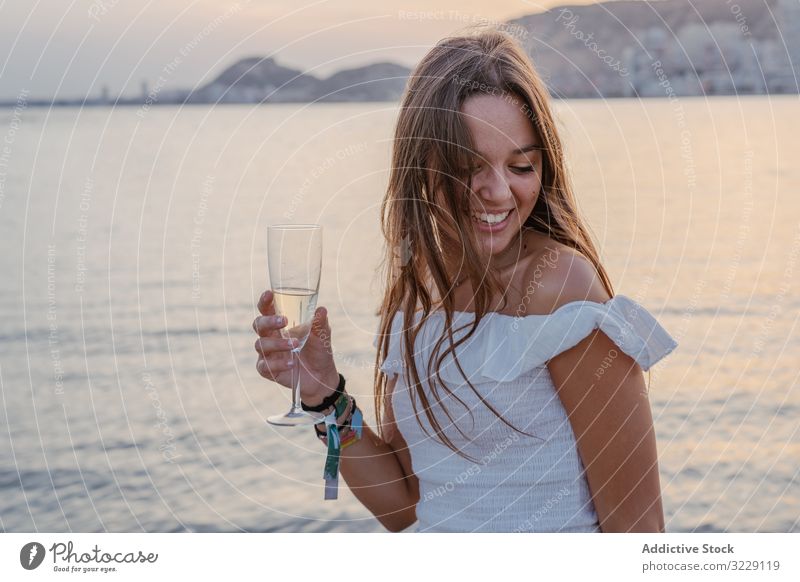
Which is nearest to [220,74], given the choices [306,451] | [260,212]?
[260,212]

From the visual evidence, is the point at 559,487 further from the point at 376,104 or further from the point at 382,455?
the point at 376,104

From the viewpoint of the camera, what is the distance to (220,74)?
49.2ft

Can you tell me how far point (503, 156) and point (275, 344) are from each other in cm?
68

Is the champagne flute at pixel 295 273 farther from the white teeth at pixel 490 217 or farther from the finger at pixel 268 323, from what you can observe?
the white teeth at pixel 490 217

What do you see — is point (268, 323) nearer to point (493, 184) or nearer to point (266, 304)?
point (266, 304)

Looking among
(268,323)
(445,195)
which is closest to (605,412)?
(445,195)

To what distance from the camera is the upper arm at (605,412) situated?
2.29 m

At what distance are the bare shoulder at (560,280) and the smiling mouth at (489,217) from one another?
12 cm

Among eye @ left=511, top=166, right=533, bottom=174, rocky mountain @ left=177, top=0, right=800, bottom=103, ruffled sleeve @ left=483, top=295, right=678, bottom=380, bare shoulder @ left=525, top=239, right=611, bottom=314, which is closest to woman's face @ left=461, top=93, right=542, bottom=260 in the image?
eye @ left=511, top=166, right=533, bottom=174

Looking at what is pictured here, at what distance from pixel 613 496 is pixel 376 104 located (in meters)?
21.3

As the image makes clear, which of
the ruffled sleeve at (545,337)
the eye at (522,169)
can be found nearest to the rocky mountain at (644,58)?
the eye at (522,169)

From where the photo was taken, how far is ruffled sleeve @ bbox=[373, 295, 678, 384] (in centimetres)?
231

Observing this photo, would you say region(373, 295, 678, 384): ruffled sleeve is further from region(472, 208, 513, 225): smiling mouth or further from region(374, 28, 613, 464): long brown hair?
region(472, 208, 513, 225): smiling mouth
